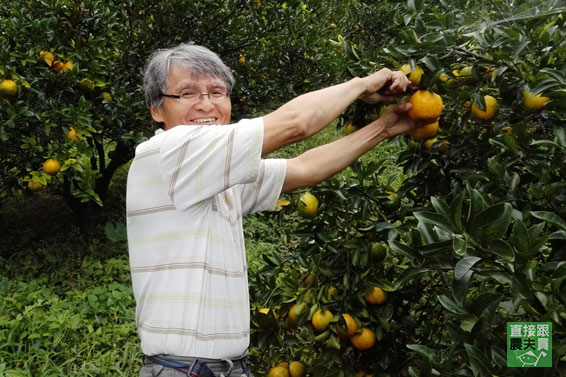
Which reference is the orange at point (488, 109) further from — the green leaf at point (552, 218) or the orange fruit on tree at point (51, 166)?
the orange fruit on tree at point (51, 166)

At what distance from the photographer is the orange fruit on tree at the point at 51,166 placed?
276 cm

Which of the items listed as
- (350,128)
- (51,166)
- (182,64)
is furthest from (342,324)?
(51,166)

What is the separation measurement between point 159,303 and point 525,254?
92cm

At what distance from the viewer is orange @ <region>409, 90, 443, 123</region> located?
142 cm

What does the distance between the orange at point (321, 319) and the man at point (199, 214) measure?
0.23 m

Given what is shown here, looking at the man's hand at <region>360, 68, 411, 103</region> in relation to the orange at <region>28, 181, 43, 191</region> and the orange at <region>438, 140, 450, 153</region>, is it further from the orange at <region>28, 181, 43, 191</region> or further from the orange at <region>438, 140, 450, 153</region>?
the orange at <region>28, 181, 43, 191</region>

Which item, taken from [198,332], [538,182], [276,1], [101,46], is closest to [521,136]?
[538,182]

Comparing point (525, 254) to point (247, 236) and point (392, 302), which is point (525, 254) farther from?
point (247, 236)

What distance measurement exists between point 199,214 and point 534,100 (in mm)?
932

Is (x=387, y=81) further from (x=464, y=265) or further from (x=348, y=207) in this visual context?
(x=464, y=265)

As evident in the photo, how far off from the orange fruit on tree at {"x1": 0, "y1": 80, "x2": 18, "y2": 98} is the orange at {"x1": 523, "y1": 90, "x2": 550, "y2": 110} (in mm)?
2511

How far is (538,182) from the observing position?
132 centimetres

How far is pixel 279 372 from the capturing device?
1774 millimetres

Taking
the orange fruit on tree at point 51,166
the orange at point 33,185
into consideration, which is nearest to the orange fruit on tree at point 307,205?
the orange fruit on tree at point 51,166
